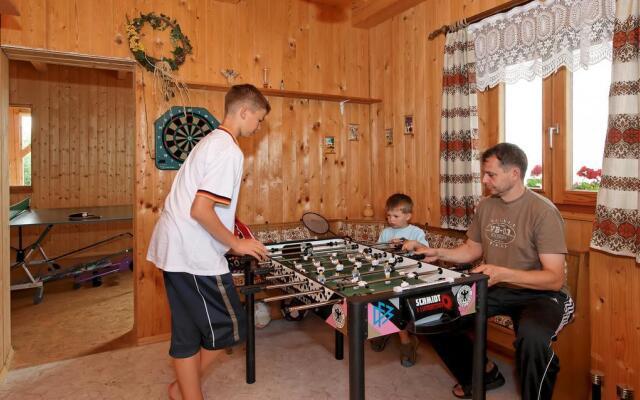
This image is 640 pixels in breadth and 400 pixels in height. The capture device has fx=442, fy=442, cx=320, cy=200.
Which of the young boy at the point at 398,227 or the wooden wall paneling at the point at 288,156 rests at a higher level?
the wooden wall paneling at the point at 288,156

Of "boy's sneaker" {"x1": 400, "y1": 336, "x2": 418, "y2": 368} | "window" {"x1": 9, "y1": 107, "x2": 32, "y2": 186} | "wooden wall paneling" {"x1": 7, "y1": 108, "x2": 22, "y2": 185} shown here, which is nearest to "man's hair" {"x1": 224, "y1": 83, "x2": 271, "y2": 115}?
"boy's sneaker" {"x1": 400, "y1": 336, "x2": 418, "y2": 368}

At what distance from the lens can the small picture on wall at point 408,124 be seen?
3.91m

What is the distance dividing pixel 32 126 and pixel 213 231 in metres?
5.41

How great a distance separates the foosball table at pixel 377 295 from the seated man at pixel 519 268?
19cm

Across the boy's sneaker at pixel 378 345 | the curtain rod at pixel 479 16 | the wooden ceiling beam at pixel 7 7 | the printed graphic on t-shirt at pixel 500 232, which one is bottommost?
the boy's sneaker at pixel 378 345

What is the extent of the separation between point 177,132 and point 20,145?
4.20 meters

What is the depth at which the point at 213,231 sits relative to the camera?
1957mm

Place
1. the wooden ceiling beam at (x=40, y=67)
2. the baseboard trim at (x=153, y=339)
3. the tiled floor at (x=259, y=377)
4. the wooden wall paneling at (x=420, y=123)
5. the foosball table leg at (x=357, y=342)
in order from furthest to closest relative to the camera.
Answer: the wooden ceiling beam at (x=40, y=67) < the wooden wall paneling at (x=420, y=123) < the baseboard trim at (x=153, y=339) < the tiled floor at (x=259, y=377) < the foosball table leg at (x=357, y=342)

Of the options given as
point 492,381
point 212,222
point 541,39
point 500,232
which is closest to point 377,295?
point 212,222

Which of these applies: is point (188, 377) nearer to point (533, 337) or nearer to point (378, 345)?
point (378, 345)

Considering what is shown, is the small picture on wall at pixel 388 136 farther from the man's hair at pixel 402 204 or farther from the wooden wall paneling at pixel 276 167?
the man's hair at pixel 402 204

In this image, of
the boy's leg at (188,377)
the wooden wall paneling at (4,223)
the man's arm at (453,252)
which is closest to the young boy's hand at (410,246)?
the man's arm at (453,252)

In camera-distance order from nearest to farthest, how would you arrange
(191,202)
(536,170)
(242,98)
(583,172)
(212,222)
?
1. (212,222)
2. (191,202)
3. (242,98)
4. (583,172)
5. (536,170)

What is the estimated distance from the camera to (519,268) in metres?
2.35
